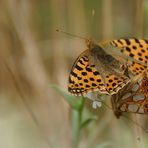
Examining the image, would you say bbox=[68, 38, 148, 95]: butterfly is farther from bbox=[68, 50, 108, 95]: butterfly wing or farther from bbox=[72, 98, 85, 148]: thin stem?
bbox=[72, 98, 85, 148]: thin stem

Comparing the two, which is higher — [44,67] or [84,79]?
[84,79]

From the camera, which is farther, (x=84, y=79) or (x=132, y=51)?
(x=132, y=51)

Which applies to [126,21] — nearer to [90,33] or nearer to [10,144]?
[90,33]

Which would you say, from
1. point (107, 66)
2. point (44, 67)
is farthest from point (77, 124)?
point (44, 67)

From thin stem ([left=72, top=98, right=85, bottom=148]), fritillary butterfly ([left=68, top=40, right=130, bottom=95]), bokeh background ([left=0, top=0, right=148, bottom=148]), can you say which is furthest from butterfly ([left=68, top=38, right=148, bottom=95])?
bokeh background ([left=0, top=0, right=148, bottom=148])

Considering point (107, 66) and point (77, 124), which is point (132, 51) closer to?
point (107, 66)

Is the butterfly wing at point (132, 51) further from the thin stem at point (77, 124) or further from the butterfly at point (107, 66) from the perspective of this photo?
the thin stem at point (77, 124)
